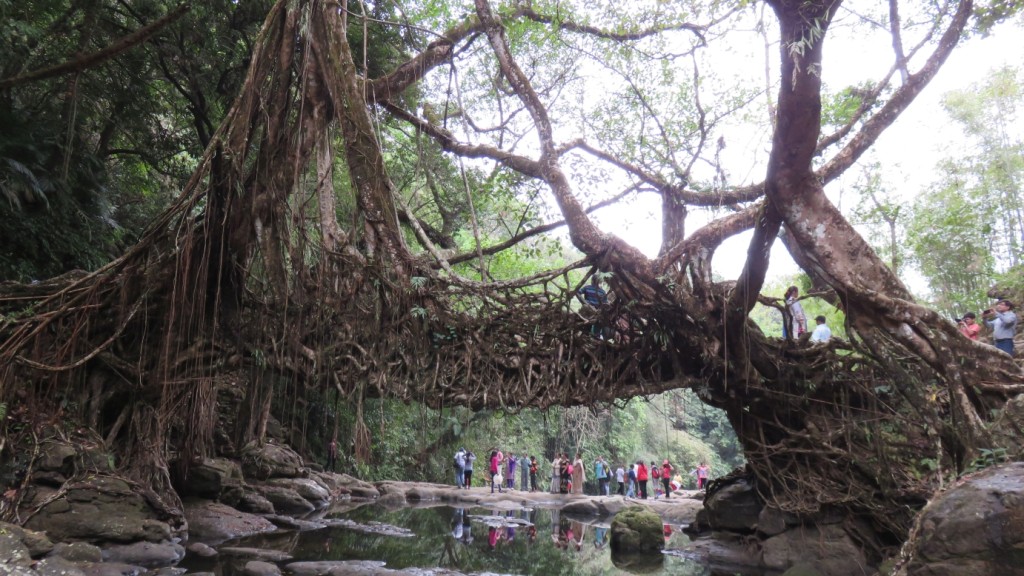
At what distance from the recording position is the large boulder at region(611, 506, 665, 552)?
10172mm

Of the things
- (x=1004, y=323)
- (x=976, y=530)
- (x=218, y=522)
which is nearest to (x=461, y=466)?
(x=218, y=522)

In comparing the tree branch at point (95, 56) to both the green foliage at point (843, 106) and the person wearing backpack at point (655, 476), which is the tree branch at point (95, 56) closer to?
the green foliage at point (843, 106)

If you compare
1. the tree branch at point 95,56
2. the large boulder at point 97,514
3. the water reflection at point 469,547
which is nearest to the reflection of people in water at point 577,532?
the water reflection at point 469,547

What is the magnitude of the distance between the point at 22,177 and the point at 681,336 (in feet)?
28.3

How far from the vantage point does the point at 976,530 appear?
3.74 metres

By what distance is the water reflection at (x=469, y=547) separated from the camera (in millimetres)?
Result: 7734

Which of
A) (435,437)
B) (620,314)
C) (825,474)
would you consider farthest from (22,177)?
(435,437)

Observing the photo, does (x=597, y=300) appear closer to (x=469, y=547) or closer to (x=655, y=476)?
(x=469, y=547)

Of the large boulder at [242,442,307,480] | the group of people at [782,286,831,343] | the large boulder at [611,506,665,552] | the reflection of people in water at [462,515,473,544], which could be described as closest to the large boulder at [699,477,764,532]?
the large boulder at [611,506,665,552]

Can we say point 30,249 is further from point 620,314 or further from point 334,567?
point 620,314

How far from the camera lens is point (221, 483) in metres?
9.38

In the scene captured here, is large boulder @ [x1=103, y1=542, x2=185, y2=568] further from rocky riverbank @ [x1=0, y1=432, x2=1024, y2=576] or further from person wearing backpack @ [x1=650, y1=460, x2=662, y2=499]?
person wearing backpack @ [x1=650, y1=460, x2=662, y2=499]

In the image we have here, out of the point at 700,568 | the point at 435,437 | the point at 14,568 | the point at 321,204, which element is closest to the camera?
the point at 14,568

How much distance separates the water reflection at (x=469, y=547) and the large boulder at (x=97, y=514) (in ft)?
2.16
